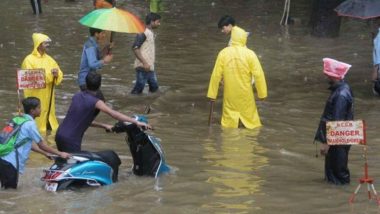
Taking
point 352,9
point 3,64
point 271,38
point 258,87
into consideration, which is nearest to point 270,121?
point 258,87

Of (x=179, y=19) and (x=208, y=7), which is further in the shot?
(x=208, y=7)

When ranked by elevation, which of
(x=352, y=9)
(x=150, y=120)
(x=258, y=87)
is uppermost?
(x=352, y=9)

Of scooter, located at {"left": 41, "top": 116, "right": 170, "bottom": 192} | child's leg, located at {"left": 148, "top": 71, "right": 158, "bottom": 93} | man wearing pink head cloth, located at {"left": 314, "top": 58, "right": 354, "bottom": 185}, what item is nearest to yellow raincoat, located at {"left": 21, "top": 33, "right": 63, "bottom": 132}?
scooter, located at {"left": 41, "top": 116, "right": 170, "bottom": 192}

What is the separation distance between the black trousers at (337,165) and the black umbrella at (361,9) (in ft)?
16.6

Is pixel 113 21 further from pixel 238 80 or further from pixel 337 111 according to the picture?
pixel 337 111

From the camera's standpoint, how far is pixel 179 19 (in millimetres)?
24672

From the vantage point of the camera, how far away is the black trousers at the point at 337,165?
870 cm

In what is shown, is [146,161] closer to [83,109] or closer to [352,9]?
[83,109]

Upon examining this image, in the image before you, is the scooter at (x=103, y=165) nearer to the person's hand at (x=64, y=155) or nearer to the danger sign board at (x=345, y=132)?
the person's hand at (x=64, y=155)

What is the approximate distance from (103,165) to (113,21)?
10.5 feet

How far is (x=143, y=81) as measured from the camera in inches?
563

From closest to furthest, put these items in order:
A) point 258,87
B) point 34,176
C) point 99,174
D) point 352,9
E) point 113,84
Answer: point 99,174, point 34,176, point 258,87, point 352,9, point 113,84

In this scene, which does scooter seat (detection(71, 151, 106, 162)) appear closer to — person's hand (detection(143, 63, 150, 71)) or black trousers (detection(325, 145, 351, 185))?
black trousers (detection(325, 145, 351, 185))

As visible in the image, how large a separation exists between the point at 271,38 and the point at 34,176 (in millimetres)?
12729
